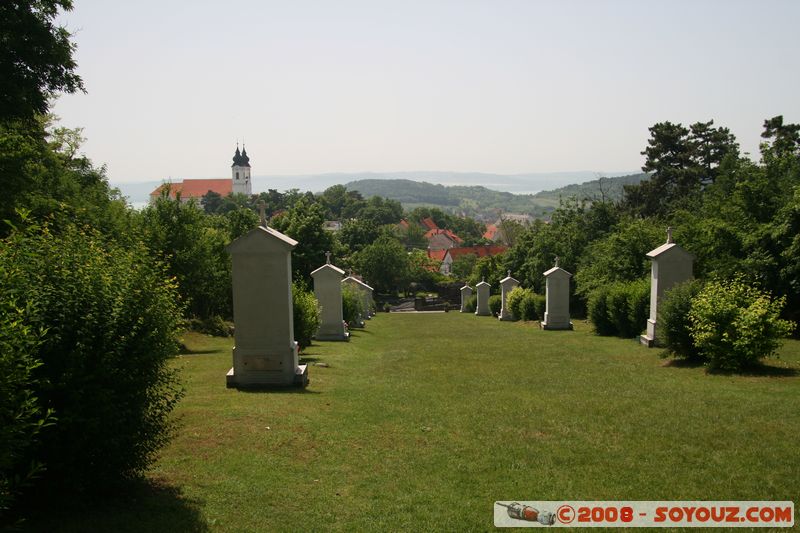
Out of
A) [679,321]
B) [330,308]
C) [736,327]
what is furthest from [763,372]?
[330,308]

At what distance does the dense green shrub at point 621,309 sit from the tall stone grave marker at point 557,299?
2.40 m

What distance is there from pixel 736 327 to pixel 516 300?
20647 mm

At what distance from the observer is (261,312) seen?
12.0 m

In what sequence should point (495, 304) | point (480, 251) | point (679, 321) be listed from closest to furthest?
point (679, 321) < point (495, 304) < point (480, 251)

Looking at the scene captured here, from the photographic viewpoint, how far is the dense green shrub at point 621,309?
64.3 ft

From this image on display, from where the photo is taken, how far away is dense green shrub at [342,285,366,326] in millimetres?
25109

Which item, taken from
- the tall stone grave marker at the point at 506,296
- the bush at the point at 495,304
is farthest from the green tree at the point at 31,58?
the bush at the point at 495,304

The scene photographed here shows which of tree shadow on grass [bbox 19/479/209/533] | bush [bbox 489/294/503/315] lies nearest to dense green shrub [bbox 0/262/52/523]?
tree shadow on grass [bbox 19/479/209/533]

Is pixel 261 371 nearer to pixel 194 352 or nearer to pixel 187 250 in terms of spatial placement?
pixel 194 352

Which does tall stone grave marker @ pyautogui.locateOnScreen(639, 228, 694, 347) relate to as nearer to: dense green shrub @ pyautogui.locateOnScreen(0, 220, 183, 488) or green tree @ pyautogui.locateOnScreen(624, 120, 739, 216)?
dense green shrub @ pyautogui.locateOnScreen(0, 220, 183, 488)

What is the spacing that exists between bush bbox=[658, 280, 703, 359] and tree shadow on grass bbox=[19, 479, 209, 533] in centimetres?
1128

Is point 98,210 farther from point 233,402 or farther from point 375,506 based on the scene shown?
point 375,506

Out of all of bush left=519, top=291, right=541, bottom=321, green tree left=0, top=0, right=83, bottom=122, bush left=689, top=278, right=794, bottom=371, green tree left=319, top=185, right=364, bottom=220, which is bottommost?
bush left=519, top=291, right=541, bottom=321

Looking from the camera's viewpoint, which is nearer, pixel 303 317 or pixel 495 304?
pixel 303 317
